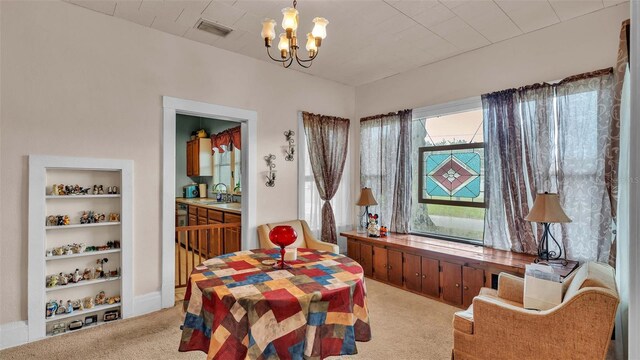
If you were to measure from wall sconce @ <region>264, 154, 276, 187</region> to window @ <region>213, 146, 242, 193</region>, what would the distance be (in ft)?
5.82

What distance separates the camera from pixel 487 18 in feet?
9.52

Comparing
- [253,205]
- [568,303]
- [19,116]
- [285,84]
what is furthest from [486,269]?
[19,116]

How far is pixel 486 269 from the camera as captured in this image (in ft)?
9.86

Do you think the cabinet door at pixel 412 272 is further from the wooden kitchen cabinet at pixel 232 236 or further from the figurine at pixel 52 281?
the figurine at pixel 52 281

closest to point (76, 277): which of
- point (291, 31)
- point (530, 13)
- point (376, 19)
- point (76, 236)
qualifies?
point (76, 236)

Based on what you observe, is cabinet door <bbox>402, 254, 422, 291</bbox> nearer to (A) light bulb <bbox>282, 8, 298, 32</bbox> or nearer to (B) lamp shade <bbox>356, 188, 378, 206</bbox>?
(B) lamp shade <bbox>356, 188, 378, 206</bbox>

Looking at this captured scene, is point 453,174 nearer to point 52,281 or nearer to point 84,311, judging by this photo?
point 84,311

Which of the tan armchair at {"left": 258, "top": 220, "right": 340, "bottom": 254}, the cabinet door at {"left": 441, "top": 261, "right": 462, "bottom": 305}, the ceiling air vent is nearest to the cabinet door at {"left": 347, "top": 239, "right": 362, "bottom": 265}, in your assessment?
the tan armchair at {"left": 258, "top": 220, "right": 340, "bottom": 254}

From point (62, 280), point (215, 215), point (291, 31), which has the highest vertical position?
point (291, 31)

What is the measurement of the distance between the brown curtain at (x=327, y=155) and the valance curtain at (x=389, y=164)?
0.38 meters

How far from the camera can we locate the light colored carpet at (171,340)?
234cm

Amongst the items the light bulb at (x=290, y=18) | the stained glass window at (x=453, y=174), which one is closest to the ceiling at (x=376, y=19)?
the light bulb at (x=290, y=18)

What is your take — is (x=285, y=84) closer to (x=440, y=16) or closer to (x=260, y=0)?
(x=260, y=0)

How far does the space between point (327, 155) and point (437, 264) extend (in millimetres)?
2069
